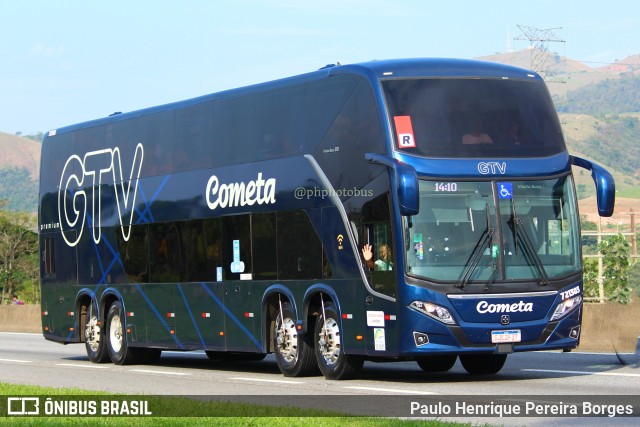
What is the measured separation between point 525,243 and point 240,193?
5.32m

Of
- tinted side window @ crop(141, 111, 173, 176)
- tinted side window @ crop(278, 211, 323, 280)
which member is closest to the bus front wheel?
tinted side window @ crop(141, 111, 173, 176)

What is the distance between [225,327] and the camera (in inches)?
874

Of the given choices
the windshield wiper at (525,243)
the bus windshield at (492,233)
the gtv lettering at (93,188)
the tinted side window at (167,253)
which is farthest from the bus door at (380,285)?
the gtv lettering at (93,188)

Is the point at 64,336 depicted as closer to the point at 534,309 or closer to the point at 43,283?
the point at 43,283

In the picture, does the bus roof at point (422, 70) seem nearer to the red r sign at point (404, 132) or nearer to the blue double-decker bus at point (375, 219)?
the blue double-decker bus at point (375, 219)

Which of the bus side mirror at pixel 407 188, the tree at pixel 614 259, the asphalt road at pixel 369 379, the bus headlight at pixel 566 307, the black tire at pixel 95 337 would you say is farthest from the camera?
the tree at pixel 614 259

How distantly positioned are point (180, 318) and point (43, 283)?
Answer: 6.32 metres

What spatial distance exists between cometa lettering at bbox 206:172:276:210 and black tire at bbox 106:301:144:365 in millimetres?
4388

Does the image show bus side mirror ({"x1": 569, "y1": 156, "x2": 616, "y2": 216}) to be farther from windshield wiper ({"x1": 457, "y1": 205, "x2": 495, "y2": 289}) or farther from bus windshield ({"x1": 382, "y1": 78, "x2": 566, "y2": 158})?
windshield wiper ({"x1": 457, "y1": 205, "x2": 495, "y2": 289})

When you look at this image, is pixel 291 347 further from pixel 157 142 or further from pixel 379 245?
pixel 157 142

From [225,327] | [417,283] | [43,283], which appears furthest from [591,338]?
[43,283]

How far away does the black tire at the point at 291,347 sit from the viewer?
65.5 feet

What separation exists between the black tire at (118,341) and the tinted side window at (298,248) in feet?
20.2

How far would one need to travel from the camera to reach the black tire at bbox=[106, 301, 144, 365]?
1018 inches
